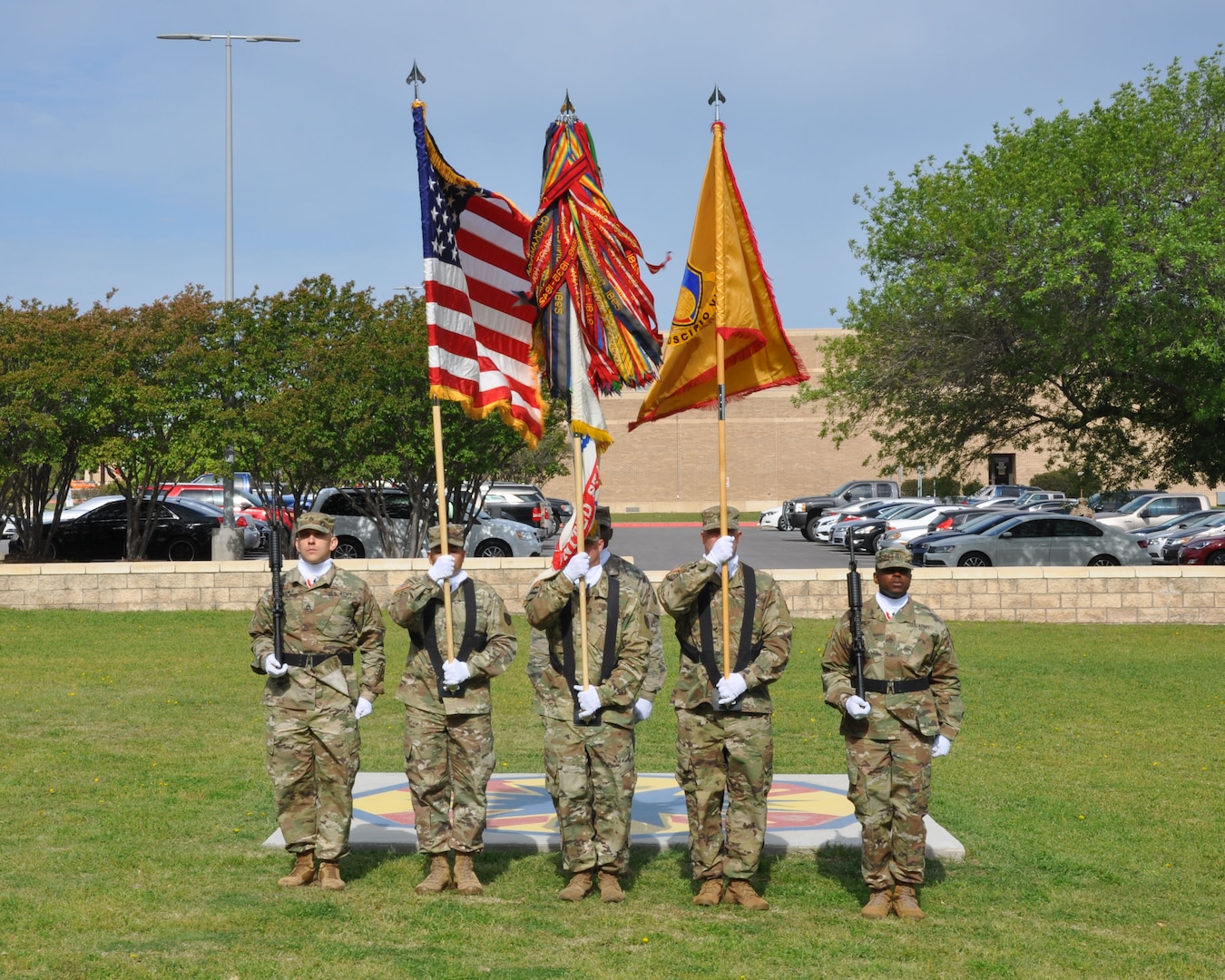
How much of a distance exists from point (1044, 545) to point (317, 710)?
2185cm

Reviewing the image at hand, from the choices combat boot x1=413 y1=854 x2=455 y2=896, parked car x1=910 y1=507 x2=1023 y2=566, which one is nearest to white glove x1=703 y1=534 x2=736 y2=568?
combat boot x1=413 y1=854 x2=455 y2=896

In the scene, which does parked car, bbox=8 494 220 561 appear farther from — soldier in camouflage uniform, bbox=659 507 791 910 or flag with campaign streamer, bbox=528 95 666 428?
soldier in camouflage uniform, bbox=659 507 791 910

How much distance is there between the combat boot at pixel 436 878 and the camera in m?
7.37

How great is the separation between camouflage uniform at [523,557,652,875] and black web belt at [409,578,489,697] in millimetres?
382

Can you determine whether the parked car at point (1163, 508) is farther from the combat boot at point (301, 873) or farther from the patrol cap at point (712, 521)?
the combat boot at point (301, 873)

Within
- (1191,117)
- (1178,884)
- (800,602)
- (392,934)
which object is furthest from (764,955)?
(1191,117)

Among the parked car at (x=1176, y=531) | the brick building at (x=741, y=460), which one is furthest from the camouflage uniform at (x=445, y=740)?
the brick building at (x=741, y=460)

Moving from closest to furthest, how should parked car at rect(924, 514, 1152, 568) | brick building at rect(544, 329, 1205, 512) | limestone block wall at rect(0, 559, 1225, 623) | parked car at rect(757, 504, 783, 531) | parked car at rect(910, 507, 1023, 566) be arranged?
limestone block wall at rect(0, 559, 1225, 623)
parked car at rect(924, 514, 1152, 568)
parked car at rect(910, 507, 1023, 566)
parked car at rect(757, 504, 783, 531)
brick building at rect(544, 329, 1205, 512)

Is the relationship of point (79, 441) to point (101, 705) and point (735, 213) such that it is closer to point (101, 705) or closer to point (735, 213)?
point (101, 705)

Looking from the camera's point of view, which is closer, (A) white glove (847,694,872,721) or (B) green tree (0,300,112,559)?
(A) white glove (847,694,872,721)

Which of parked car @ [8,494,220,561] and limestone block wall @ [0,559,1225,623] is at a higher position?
parked car @ [8,494,220,561]

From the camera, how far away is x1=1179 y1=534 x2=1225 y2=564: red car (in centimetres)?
3053

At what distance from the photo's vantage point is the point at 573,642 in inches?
296

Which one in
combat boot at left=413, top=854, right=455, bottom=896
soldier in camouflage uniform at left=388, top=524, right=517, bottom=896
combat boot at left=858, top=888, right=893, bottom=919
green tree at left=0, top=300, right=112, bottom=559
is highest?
green tree at left=0, top=300, right=112, bottom=559
